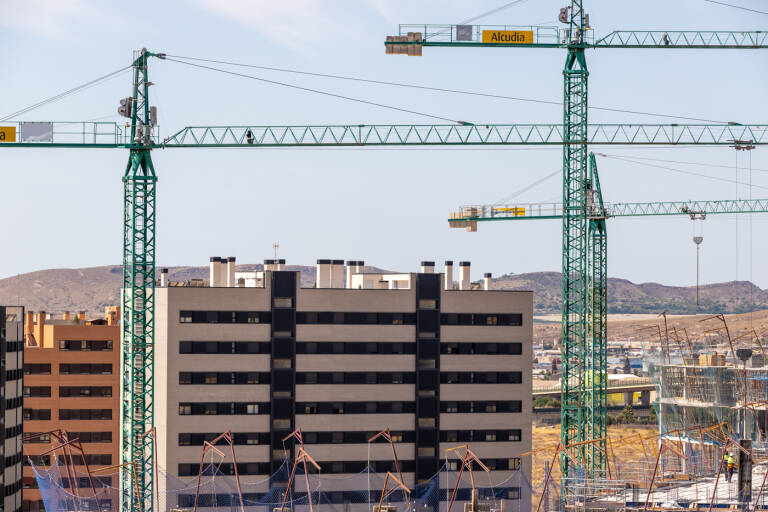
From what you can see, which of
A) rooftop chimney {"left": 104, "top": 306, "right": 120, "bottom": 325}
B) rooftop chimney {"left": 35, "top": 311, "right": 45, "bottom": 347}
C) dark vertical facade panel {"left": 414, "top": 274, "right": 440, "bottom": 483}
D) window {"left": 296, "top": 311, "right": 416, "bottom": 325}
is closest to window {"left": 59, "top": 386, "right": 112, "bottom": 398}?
rooftop chimney {"left": 35, "top": 311, "right": 45, "bottom": 347}

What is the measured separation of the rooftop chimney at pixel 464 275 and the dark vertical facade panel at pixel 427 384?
932 cm

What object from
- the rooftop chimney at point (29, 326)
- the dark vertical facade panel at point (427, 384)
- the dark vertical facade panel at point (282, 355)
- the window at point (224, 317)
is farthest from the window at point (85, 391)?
the dark vertical facade panel at point (427, 384)

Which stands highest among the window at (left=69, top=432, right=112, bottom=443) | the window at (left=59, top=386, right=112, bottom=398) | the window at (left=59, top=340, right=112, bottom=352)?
the window at (left=59, top=340, right=112, bottom=352)

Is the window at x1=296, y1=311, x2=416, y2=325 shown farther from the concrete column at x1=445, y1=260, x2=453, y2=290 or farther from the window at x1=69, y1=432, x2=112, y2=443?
the window at x1=69, y1=432, x2=112, y2=443

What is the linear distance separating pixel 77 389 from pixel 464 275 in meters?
34.0

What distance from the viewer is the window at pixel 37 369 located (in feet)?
345

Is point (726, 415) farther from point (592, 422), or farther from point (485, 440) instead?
point (485, 440)

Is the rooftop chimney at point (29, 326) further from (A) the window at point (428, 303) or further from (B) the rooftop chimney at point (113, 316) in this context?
(A) the window at point (428, 303)

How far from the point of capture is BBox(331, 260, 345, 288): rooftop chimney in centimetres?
9831

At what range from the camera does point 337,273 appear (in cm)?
9956

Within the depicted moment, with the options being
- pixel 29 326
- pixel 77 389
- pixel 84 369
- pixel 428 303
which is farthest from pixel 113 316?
pixel 428 303

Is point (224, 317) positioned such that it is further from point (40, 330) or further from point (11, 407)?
point (40, 330)

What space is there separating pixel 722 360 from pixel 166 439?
38.9 metres

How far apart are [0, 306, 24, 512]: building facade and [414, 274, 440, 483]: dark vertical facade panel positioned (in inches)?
1084
